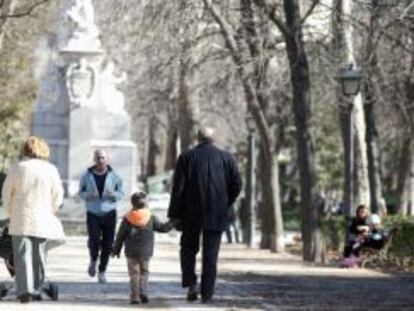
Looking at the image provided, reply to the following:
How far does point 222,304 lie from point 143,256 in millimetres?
1066

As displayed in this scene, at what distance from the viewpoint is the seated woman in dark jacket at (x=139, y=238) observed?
16.2m

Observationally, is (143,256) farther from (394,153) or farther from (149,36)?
(394,153)

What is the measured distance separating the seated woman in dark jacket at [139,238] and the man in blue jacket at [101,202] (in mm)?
3207

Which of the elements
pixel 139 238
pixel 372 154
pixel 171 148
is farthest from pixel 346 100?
pixel 171 148

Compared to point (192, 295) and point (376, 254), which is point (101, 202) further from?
point (376, 254)

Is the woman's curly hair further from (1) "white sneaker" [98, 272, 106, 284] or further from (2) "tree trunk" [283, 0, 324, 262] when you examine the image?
(2) "tree trunk" [283, 0, 324, 262]

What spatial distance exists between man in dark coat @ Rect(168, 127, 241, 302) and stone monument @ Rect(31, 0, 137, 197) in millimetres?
24454

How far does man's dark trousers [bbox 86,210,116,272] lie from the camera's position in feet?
65.7

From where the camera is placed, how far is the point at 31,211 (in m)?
15.3

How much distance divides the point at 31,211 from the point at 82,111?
2611 centimetres

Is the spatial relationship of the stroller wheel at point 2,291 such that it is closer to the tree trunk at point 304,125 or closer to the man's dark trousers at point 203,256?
the man's dark trousers at point 203,256

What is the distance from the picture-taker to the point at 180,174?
640 inches

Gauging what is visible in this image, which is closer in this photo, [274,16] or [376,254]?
[376,254]

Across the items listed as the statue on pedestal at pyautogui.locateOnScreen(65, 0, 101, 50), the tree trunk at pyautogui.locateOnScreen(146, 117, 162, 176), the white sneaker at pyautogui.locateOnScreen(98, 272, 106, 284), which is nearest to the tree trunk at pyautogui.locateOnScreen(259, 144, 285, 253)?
the statue on pedestal at pyautogui.locateOnScreen(65, 0, 101, 50)
